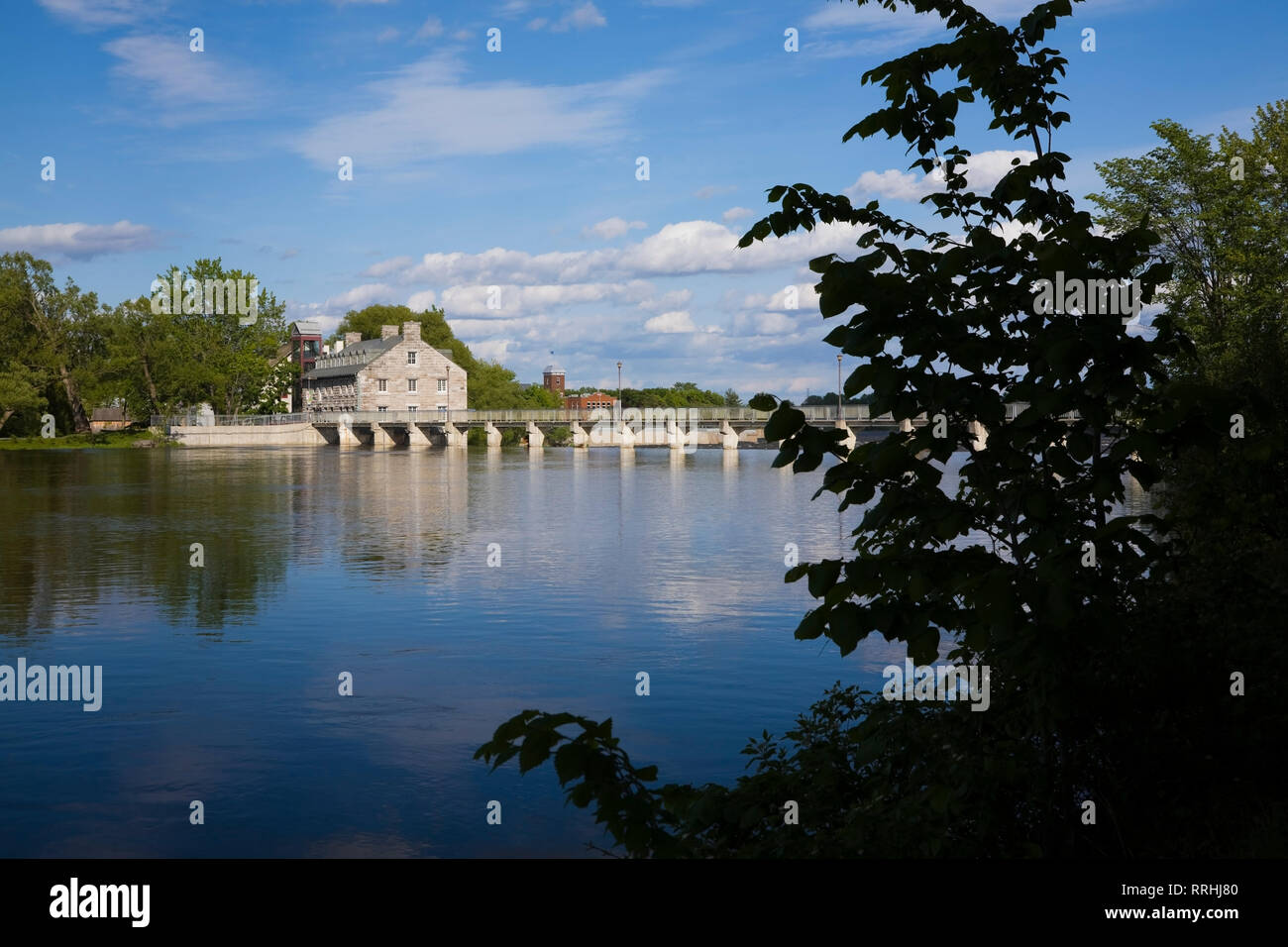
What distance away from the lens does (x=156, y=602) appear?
21.9 metres

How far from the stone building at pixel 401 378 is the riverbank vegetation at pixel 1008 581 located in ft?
436

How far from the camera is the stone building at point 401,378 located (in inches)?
5571

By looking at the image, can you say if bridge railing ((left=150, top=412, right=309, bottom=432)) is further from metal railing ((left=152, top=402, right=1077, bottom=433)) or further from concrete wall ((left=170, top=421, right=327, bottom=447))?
concrete wall ((left=170, top=421, right=327, bottom=447))

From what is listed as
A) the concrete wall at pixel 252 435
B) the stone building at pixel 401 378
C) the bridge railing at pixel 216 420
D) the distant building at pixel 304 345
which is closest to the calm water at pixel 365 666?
the concrete wall at pixel 252 435

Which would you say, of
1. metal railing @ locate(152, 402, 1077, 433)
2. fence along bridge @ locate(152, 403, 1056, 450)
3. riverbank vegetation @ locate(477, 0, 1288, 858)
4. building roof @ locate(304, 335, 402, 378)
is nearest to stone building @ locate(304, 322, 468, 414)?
building roof @ locate(304, 335, 402, 378)

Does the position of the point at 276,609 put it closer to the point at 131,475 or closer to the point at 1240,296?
the point at 1240,296

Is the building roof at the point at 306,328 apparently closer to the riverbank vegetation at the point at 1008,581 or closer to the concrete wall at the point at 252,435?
the concrete wall at the point at 252,435

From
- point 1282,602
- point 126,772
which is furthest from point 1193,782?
point 126,772

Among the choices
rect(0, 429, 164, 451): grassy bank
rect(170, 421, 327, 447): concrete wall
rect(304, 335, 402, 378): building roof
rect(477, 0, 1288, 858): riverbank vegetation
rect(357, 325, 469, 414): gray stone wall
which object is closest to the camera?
rect(477, 0, 1288, 858): riverbank vegetation

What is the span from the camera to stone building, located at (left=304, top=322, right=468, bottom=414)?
14150 cm

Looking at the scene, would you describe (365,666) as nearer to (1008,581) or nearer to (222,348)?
(1008,581)
